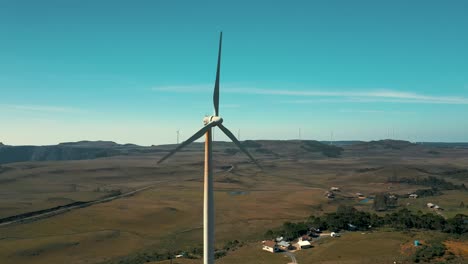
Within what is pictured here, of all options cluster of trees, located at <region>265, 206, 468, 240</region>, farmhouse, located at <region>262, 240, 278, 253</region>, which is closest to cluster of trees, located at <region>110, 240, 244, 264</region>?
farmhouse, located at <region>262, 240, 278, 253</region>

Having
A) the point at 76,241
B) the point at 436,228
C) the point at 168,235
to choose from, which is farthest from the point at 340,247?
the point at 76,241

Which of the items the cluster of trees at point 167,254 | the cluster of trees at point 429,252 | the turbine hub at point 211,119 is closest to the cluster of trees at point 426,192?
the cluster of trees at point 429,252

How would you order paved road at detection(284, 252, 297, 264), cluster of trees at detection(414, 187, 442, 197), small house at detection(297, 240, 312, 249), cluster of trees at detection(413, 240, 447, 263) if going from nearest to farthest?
cluster of trees at detection(413, 240, 447, 263), paved road at detection(284, 252, 297, 264), small house at detection(297, 240, 312, 249), cluster of trees at detection(414, 187, 442, 197)

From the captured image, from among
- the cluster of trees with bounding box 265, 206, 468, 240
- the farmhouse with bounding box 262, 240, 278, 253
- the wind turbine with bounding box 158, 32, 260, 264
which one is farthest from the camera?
the cluster of trees with bounding box 265, 206, 468, 240

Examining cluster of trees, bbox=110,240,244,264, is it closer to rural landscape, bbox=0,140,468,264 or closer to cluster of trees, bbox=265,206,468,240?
rural landscape, bbox=0,140,468,264

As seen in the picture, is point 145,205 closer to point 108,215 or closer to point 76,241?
point 108,215

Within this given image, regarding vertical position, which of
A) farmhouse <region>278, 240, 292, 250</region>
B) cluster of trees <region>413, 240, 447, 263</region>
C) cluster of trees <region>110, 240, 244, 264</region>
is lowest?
cluster of trees <region>110, 240, 244, 264</region>

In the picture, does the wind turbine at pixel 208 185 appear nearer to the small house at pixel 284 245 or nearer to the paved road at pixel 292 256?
the paved road at pixel 292 256

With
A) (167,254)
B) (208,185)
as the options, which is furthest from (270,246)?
(208,185)
